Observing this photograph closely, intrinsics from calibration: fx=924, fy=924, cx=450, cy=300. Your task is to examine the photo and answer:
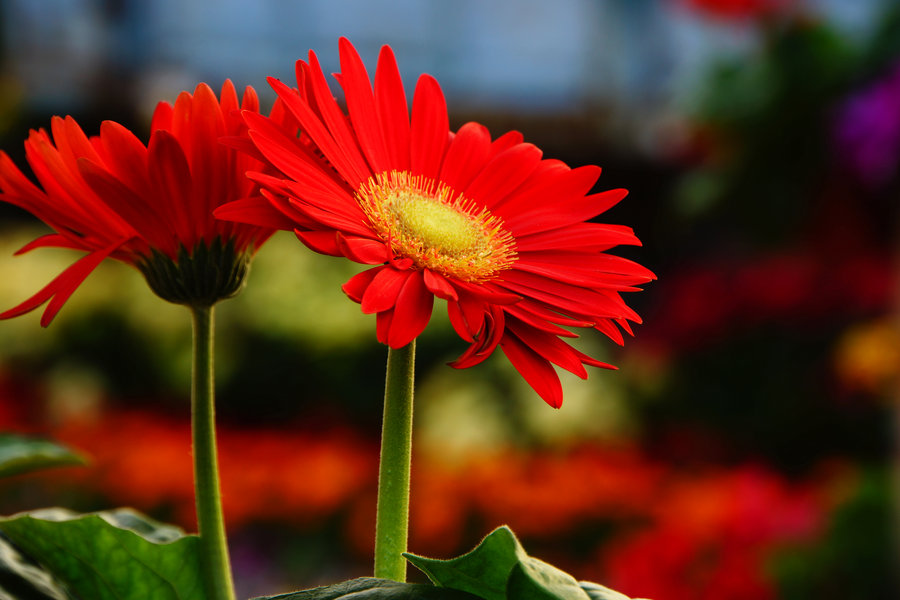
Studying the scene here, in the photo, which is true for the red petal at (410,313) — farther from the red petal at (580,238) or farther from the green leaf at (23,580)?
the green leaf at (23,580)

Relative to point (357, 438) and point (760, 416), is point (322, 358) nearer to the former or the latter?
point (357, 438)

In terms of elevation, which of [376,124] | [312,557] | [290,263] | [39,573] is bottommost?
[39,573]

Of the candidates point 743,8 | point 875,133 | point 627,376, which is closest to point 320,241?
point 875,133

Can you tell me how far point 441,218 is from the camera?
30 centimetres

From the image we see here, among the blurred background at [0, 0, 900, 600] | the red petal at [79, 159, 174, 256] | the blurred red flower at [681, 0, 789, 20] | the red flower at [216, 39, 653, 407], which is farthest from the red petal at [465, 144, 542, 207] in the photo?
the blurred red flower at [681, 0, 789, 20]

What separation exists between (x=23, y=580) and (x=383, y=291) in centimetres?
17

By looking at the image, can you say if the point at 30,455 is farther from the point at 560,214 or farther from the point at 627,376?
the point at 627,376

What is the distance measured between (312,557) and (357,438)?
42cm

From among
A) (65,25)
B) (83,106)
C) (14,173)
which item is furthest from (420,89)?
(65,25)

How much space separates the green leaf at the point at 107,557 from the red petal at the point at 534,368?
4.6 inches

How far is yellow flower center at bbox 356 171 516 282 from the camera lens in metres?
0.28

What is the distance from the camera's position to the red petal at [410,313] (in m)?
0.24

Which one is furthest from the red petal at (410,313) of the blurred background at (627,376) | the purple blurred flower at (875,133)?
the purple blurred flower at (875,133)

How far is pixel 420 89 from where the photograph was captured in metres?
0.32
